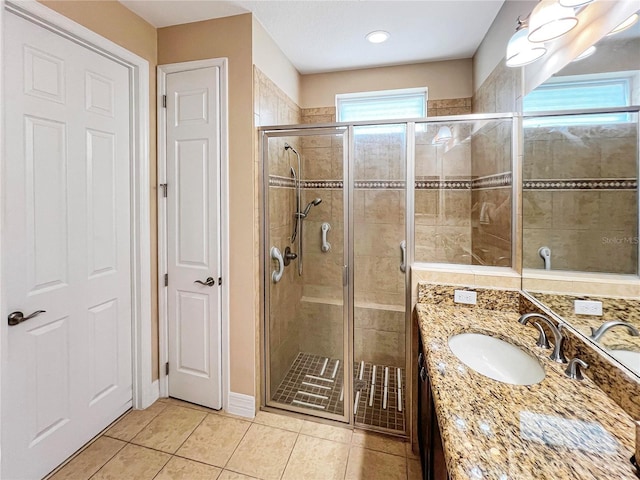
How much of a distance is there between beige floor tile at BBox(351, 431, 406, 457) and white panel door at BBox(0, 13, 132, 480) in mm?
1581

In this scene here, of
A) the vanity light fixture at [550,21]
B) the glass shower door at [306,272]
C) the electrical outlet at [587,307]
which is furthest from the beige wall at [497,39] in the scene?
the electrical outlet at [587,307]

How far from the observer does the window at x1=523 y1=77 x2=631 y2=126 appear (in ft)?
3.37

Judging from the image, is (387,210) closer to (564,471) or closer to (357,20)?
(357,20)

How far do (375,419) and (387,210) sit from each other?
1.40 meters

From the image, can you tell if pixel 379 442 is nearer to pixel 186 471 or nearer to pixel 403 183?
pixel 186 471

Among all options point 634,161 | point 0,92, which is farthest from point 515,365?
point 0,92

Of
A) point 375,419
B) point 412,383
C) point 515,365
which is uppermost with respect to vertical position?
point 515,365

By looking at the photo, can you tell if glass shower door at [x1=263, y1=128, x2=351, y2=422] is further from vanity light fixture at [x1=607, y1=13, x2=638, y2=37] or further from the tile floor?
vanity light fixture at [x1=607, y1=13, x2=638, y2=37]

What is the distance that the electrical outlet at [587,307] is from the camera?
113 cm

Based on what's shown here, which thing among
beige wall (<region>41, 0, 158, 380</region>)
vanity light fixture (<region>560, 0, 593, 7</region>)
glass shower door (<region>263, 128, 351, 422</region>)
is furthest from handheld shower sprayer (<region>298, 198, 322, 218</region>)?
vanity light fixture (<region>560, 0, 593, 7</region>)

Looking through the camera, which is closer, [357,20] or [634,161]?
[634,161]

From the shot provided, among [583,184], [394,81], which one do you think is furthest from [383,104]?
[583,184]

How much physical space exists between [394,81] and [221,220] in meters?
2.02

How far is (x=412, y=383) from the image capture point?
6.11 feet
